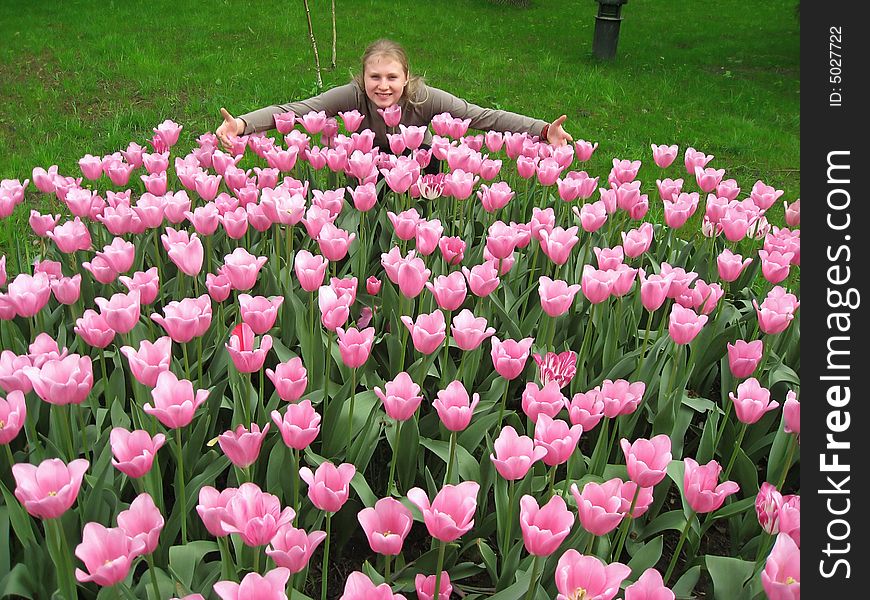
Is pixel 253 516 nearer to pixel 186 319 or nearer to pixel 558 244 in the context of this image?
pixel 186 319

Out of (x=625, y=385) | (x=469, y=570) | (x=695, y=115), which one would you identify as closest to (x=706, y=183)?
(x=625, y=385)

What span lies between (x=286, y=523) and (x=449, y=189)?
187cm

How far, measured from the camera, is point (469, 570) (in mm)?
1783

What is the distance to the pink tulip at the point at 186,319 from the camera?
69.5 inches

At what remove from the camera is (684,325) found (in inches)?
78.0

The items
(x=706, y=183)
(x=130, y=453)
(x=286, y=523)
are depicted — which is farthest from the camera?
(x=706, y=183)

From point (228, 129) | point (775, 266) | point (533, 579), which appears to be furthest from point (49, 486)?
point (228, 129)

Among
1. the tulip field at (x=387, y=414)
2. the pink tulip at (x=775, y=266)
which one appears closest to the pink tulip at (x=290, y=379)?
the tulip field at (x=387, y=414)

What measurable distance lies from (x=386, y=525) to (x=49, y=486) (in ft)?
1.94

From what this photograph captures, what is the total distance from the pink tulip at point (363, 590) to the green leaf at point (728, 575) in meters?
0.85

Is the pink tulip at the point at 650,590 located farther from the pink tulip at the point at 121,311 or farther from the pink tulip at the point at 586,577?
the pink tulip at the point at 121,311

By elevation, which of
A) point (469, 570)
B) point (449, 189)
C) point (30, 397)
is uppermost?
point (449, 189)

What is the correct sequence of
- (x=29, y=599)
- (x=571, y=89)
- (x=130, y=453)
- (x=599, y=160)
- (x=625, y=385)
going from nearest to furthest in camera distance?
1. (x=130, y=453)
2. (x=29, y=599)
3. (x=625, y=385)
4. (x=599, y=160)
5. (x=571, y=89)

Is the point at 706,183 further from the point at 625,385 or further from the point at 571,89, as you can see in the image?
the point at 571,89
